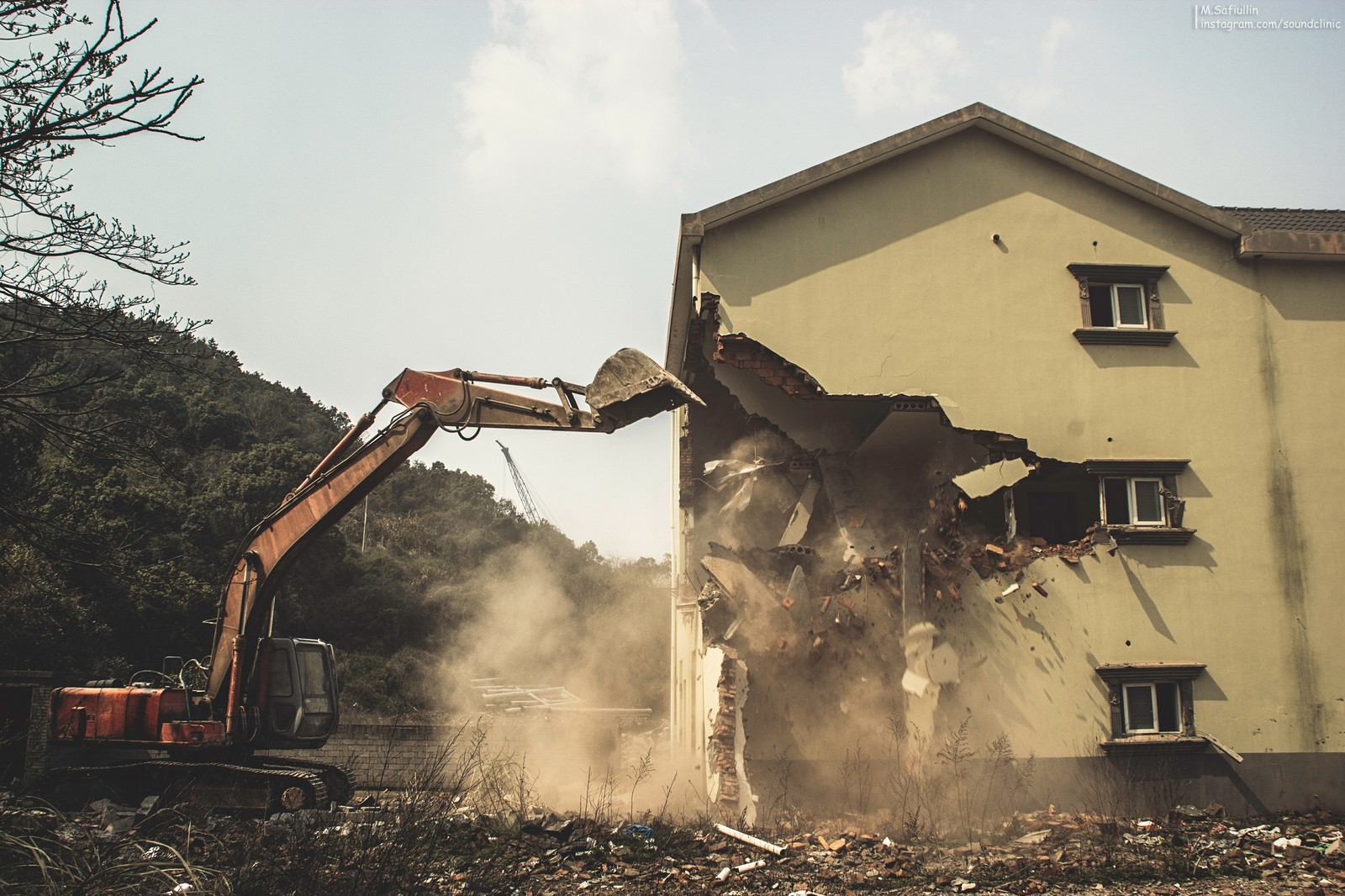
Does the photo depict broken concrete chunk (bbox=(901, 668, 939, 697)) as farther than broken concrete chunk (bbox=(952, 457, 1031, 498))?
No

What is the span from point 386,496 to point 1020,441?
3693 centimetres

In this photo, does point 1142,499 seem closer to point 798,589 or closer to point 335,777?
point 798,589

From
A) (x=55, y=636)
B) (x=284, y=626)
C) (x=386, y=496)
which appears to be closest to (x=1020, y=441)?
(x=55, y=636)

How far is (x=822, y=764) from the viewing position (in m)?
11.0

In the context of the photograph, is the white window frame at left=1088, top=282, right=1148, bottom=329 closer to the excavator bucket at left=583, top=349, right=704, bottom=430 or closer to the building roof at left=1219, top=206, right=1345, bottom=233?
the building roof at left=1219, top=206, right=1345, bottom=233

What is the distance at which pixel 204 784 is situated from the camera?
420 inches

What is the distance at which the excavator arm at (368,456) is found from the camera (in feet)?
32.0

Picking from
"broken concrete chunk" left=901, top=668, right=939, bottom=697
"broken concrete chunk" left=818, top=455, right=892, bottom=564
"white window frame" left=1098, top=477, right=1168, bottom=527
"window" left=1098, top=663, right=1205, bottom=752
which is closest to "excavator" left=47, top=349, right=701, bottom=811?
"broken concrete chunk" left=818, top=455, right=892, bottom=564

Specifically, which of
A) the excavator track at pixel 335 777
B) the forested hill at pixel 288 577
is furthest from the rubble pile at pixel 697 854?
the forested hill at pixel 288 577

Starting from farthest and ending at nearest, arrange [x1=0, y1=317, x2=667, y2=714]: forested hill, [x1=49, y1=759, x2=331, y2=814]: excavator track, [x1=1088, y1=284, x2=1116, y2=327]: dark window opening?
1. [x1=0, y1=317, x2=667, y2=714]: forested hill
2. [x1=1088, y1=284, x2=1116, y2=327]: dark window opening
3. [x1=49, y1=759, x2=331, y2=814]: excavator track

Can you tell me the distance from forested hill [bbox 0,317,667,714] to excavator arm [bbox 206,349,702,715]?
1224mm

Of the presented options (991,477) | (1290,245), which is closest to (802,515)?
(991,477)

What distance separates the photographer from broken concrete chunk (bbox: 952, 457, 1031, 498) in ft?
38.2

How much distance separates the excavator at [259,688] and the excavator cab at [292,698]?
0.05ft
